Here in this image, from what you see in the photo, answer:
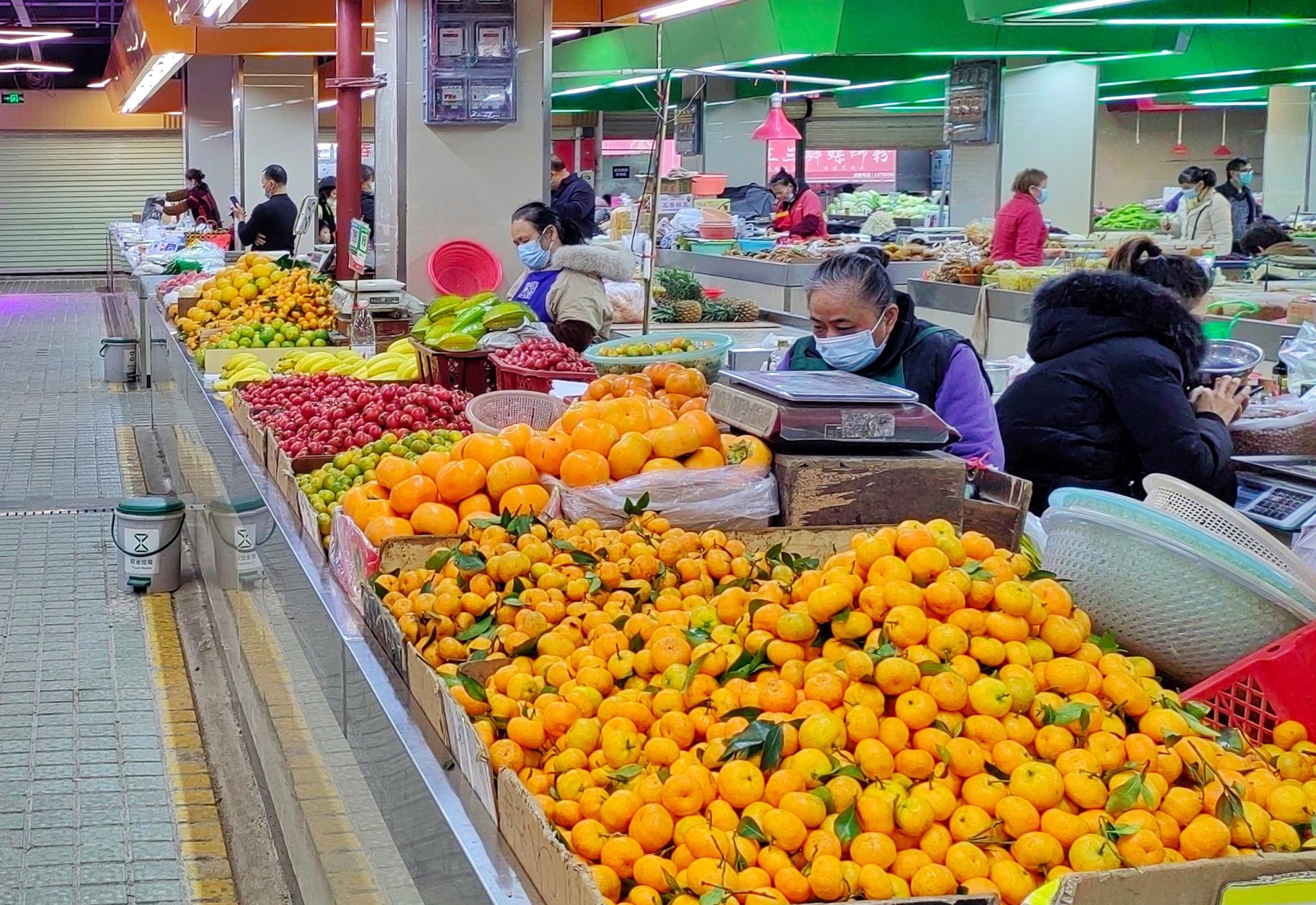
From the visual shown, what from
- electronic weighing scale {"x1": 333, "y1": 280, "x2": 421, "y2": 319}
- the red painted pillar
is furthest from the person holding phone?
electronic weighing scale {"x1": 333, "y1": 280, "x2": 421, "y2": 319}

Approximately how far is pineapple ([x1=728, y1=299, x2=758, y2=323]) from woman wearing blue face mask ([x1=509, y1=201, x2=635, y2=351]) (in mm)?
3610

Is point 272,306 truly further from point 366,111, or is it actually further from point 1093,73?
point 366,111

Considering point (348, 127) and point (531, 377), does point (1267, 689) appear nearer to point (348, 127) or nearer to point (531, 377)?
point (531, 377)

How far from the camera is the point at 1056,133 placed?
49.1 ft

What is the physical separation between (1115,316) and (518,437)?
186cm

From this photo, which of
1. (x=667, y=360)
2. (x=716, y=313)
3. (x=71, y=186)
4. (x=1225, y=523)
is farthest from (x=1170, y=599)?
(x=71, y=186)

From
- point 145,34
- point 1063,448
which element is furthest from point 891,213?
point 1063,448

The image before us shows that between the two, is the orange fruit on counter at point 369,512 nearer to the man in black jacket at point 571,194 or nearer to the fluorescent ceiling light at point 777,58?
the man in black jacket at point 571,194

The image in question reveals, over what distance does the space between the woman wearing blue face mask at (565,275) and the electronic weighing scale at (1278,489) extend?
2.87 meters

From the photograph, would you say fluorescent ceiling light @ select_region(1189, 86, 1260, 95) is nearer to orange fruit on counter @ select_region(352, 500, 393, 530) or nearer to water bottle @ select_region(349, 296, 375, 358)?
water bottle @ select_region(349, 296, 375, 358)

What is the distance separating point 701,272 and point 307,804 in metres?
11.7

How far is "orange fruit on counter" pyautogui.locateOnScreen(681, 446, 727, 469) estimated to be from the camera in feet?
10.0

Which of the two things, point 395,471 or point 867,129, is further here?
point 867,129

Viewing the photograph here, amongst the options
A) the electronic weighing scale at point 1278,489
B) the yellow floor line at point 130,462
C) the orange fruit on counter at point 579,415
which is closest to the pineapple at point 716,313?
the yellow floor line at point 130,462
